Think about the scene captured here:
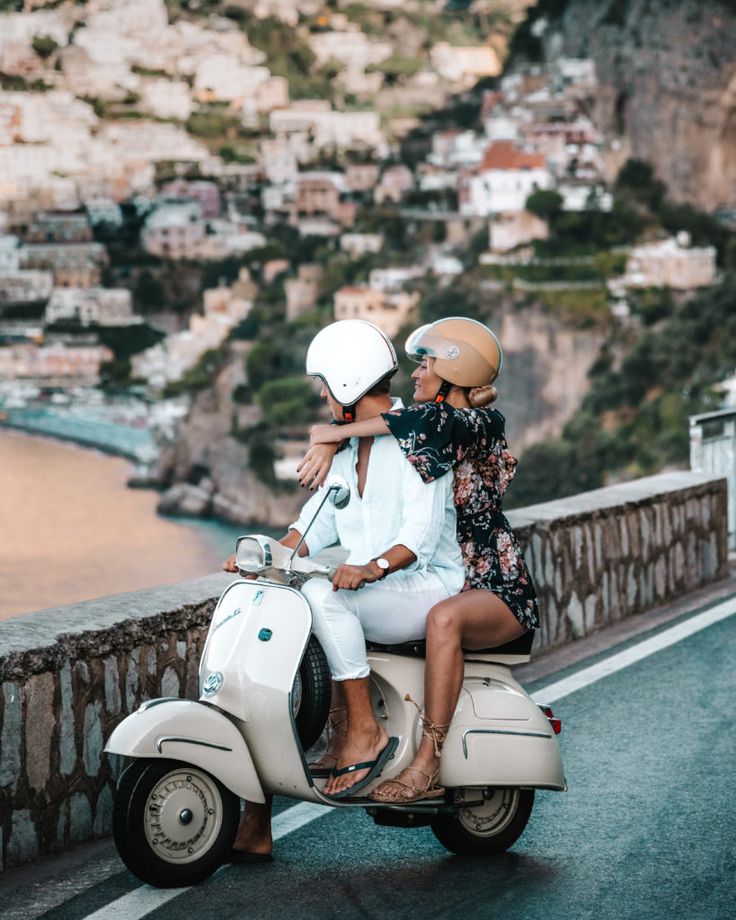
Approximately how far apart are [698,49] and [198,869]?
364 feet

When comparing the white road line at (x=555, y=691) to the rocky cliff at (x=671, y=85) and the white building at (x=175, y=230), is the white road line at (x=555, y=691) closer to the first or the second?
the rocky cliff at (x=671, y=85)

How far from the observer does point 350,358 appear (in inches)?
139

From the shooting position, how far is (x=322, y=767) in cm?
353

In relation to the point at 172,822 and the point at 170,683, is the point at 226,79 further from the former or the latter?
the point at 172,822

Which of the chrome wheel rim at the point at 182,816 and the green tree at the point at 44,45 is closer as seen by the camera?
the chrome wheel rim at the point at 182,816

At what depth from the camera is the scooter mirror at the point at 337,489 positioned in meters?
3.39

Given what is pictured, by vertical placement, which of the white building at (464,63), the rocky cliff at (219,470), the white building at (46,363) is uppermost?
the white building at (464,63)

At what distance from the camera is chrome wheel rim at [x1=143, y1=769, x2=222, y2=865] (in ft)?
10.9

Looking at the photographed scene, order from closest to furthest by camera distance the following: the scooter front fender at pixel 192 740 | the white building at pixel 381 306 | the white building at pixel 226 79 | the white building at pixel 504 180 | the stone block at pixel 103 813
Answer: the scooter front fender at pixel 192 740
the stone block at pixel 103 813
the white building at pixel 381 306
the white building at pixel 504 180
the white building at pixel 226 79

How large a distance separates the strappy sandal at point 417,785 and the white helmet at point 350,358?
0.70 meters

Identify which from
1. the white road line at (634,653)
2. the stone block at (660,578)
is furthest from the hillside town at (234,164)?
the white road line at (634,653)

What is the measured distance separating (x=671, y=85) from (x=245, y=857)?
11186cm

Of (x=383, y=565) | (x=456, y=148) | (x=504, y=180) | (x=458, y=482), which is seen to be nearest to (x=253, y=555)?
(x=383, y=565)

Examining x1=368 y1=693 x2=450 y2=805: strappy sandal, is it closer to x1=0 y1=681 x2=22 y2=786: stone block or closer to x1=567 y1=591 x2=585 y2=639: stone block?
x1=0 y1=681 x2=22 y2=786: stone block
